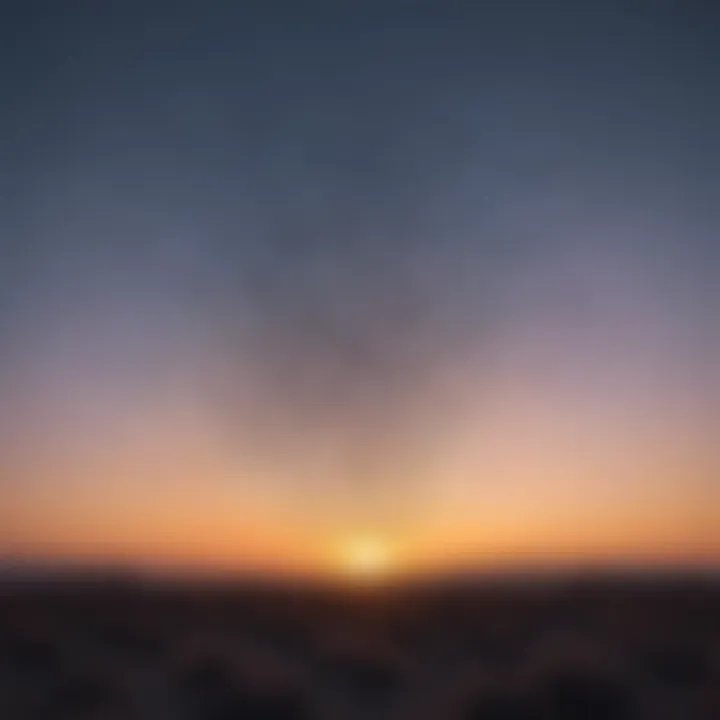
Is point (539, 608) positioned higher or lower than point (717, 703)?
higher

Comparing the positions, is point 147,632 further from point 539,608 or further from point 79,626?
point 539,608

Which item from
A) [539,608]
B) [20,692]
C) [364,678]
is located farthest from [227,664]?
[539,608]

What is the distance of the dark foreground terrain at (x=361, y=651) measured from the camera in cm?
1164

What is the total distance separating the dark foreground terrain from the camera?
38.2 feet

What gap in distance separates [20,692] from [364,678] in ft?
13.2

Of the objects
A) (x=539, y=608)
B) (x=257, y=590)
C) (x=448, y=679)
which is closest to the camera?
(x=448, y=679)

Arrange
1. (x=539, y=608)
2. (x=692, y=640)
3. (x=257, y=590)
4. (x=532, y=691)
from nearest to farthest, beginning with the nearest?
(x=532, y=691), (x=692, y=640), (x=539, y=608), (x=257, y=590)

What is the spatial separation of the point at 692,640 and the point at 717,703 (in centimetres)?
258

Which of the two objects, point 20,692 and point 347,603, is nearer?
point 20,692

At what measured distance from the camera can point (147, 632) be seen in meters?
14.5

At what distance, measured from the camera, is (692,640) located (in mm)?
13883

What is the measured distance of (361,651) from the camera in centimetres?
1386

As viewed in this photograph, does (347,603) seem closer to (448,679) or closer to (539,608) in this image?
(539,608)

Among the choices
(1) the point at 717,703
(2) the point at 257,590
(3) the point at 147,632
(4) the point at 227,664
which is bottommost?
(1) the point at 717,703
